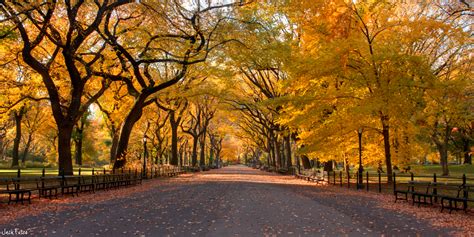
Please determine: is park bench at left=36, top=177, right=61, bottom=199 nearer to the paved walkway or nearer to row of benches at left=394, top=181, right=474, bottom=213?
the paved walkway

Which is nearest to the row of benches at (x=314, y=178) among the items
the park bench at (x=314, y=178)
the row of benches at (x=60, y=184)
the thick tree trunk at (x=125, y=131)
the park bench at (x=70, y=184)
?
the park bench at (x=314, y=178)

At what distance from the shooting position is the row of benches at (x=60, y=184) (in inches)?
552

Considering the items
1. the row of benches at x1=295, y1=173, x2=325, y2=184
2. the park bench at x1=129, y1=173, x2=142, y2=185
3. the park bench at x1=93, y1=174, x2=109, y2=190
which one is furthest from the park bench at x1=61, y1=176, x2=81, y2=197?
the row of benches at x1=295, y1=173, x2=325, y2=184

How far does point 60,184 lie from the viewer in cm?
1762

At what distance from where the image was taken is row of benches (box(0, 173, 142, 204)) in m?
14.0

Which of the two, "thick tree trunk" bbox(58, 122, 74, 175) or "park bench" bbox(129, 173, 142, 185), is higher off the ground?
"thick tree trunk" bbox(58, 122, 74, 175)

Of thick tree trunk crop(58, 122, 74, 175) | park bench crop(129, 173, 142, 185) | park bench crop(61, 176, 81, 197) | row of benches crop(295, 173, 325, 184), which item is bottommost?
row of benches crop(295, 173, 325, 184)

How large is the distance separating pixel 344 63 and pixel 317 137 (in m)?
5.03

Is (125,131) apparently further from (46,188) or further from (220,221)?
(220,221)

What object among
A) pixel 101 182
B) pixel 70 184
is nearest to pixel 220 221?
pixel 70 184

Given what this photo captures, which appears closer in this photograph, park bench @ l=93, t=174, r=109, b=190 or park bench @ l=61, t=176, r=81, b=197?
park bench @ l=61, t=176, r=81, b=197

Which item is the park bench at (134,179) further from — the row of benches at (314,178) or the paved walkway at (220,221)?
the row of benches at (314,178)

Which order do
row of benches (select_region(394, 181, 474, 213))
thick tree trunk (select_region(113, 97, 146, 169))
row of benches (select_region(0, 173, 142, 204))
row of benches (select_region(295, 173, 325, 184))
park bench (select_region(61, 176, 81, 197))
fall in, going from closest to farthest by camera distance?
row of benches (select_region(394, 181, 474, 213)) → row of benches (select_region(0, 173, 142, 204)) → park bench (select_region(61, 176, 81, 197)) → thick tree trunk (select_region(113, 97, 146, 169)) → row of benches (select_region(295, 173, 325, 184))

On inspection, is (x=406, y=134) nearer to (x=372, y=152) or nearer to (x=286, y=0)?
(x=372, y=152)
